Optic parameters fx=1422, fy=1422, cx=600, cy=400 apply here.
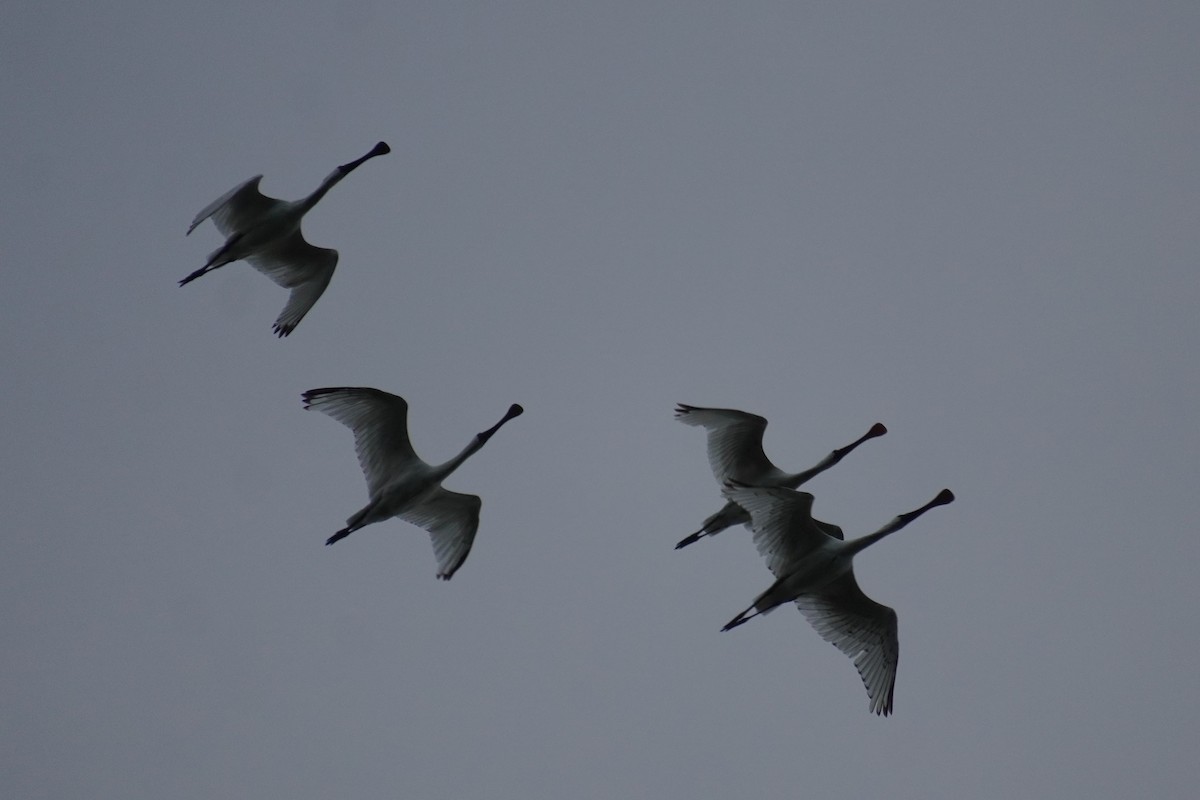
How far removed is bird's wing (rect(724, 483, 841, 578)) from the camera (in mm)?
19625

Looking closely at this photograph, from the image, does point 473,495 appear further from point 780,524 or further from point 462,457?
point 780,524

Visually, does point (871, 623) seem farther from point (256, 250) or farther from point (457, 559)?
point (256, 250)

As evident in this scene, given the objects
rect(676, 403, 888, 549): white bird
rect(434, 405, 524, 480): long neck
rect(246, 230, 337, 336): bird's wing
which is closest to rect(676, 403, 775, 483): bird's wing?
rect(676, 403, 888, 549): white bird

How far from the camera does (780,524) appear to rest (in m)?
19.8

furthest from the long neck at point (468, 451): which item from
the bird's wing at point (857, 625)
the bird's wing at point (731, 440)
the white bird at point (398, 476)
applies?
the bird's wing at point (857, 625)

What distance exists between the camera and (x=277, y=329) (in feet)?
75.4

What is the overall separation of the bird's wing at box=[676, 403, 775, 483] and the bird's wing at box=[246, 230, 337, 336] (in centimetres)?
637

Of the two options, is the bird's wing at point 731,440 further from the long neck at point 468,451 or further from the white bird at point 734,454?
the long neck at point 468,451

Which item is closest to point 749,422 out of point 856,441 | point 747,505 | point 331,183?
point 856,441

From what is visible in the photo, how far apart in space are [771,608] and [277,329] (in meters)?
9.09

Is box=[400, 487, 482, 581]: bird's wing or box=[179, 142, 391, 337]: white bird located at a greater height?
box=[179, 142, 391, 337]: white bird

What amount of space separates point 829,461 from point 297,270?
963 centimetres

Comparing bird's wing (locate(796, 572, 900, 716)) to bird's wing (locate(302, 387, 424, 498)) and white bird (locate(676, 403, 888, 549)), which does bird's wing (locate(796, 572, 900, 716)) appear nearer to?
white bird (locate(676, 403, 888, 549))

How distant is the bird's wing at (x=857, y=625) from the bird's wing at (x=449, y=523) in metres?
5.33
